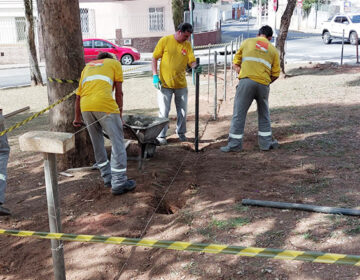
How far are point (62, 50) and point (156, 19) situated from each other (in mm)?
25424

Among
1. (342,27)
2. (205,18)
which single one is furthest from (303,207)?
(205,18)

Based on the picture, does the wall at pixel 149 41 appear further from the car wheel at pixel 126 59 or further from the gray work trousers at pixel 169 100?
the gray work trousers at pixel 169 100

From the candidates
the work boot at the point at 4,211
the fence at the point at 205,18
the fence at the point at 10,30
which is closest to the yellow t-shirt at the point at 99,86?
the work boot at the point at 4,211

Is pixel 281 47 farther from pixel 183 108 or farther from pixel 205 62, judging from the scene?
pixel 183 108

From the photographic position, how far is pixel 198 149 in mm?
7324

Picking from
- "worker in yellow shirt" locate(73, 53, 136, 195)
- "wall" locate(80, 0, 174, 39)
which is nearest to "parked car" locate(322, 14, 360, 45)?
"wall" locate(80, 0, 174, 39)

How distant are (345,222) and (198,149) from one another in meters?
3.41

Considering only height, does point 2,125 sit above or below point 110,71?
below

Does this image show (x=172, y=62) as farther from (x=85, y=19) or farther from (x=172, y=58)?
(x=85, y=19)

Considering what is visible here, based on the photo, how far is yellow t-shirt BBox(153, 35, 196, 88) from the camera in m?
7.25

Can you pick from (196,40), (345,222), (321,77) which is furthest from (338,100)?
(196,40)

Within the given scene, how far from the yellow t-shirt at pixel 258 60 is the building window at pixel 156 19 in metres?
24.6

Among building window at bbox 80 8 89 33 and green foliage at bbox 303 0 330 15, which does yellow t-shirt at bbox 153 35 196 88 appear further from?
green foliage at bbox 303 0 330 15

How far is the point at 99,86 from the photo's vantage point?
16.7 feet
